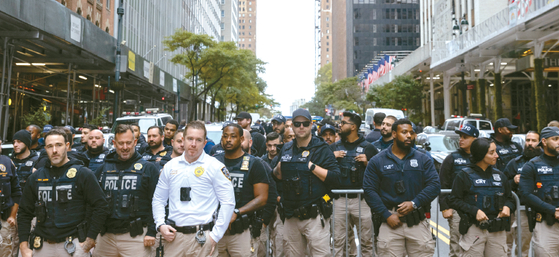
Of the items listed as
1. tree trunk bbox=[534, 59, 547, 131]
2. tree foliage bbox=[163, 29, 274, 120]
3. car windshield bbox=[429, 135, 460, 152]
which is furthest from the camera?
tree foliage bbox=[163, 29, 274, 120]

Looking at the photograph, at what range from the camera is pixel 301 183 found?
201 inches

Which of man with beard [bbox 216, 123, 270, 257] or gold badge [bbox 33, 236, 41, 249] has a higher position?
man with beard [bbox 216, 123, 270, 257]

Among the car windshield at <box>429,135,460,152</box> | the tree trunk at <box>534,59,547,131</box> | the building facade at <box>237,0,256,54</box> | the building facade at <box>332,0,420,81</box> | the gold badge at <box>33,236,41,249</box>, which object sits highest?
the building facade at <box>237,0,256,54</box>

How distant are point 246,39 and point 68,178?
197 m

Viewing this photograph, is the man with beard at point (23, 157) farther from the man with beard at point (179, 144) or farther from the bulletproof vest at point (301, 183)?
the bulletproof vest at point (301, 183)

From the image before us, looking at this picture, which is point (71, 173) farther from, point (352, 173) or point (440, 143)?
point (440, 143)

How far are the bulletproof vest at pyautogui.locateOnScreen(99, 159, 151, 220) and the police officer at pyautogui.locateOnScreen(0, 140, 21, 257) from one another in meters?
1.75

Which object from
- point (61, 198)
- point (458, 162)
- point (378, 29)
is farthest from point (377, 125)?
point (378, 29)

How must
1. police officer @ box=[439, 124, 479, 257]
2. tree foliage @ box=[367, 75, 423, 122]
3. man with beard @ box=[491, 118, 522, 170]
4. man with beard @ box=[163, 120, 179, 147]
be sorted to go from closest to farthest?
police officer @ box=[439, 124, 479, 257] < man with beard @ box=[491, 118, 522, 170] < man with beard @ box=[163, 120, 179, 147] < tree foliage @ box=[367, 75, 423, 122]

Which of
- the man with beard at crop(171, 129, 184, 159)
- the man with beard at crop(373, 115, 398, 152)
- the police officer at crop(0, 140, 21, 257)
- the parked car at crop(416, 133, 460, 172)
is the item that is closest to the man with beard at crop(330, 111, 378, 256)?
the man with beard at crop(373, 115, 398, 152)

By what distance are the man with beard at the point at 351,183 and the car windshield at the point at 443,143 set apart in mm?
9151

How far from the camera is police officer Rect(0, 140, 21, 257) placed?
18.4ft

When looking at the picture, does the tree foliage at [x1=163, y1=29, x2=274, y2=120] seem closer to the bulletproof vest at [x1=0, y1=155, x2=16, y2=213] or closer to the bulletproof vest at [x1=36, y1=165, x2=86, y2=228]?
the bulletproof vest at [x1=0, y1=155, x2=16, y2=213]

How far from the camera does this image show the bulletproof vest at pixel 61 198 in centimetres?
436
